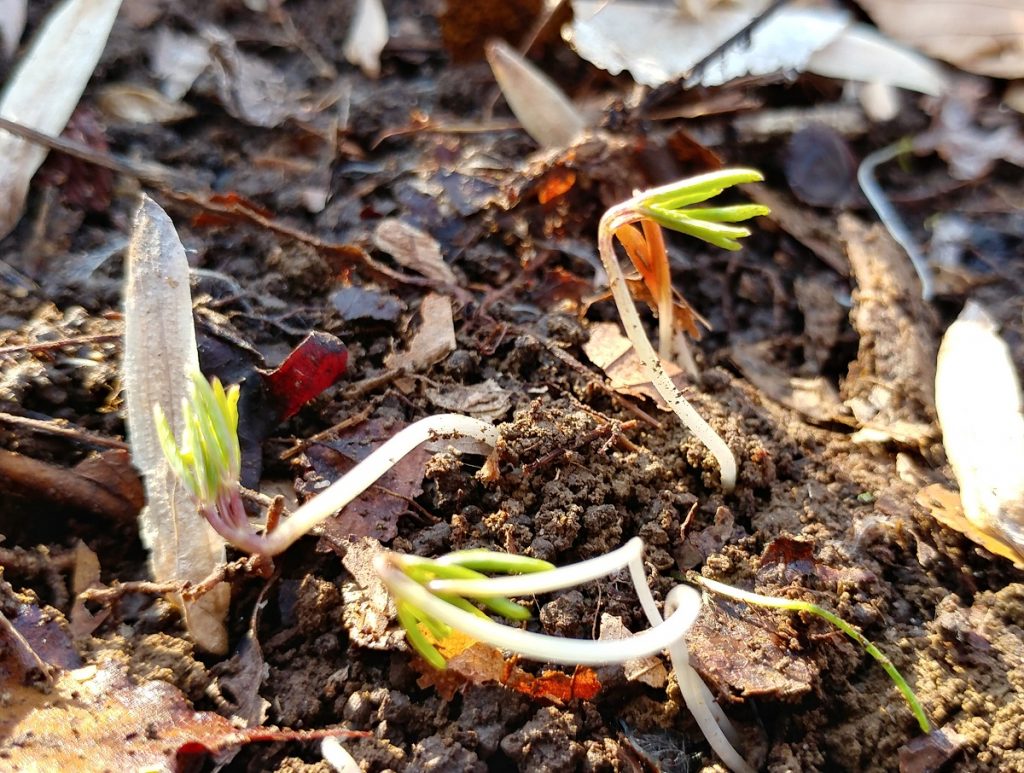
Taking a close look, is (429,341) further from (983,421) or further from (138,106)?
(138,106)

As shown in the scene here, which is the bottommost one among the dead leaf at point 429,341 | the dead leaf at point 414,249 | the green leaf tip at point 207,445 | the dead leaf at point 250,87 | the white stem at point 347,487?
the dead leaf at point 429,341

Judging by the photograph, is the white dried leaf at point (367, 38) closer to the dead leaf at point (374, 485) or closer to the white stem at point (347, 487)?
the dead leaf at point (374, 485)

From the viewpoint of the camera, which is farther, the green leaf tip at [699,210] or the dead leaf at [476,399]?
the dead leaf at [476,399]

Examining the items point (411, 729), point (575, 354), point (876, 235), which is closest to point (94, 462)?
point (411, 729)

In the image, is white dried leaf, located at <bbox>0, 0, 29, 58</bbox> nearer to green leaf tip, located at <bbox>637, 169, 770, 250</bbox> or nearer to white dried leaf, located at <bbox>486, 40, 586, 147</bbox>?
white dried leaf, located at <bbox>486, 40, 586, 147</bbox>

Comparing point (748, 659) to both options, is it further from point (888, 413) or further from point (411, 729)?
point (888, 413)

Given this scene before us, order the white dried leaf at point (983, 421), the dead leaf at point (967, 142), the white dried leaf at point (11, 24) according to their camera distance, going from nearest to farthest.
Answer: the white dried leaf at point (983, 421) < the white dried leaf at point (11, 24) < the dead leaf at point (967, 142)

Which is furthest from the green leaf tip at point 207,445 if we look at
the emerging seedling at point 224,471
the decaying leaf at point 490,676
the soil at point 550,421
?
the decaying leaf at point 490,676
